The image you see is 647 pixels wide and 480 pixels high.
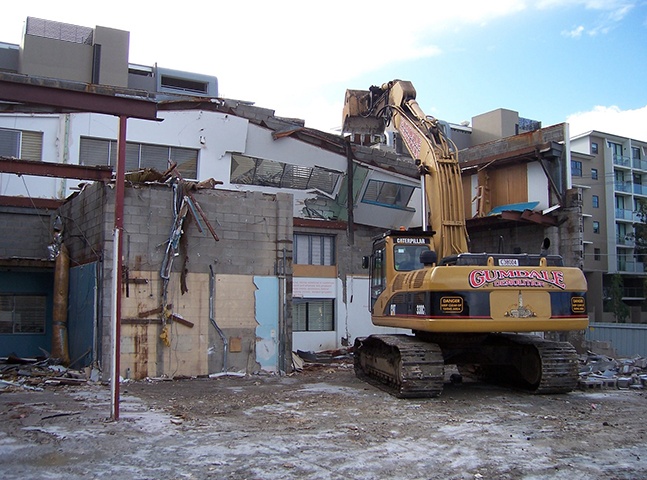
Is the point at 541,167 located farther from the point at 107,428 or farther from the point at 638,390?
the point at 107,428

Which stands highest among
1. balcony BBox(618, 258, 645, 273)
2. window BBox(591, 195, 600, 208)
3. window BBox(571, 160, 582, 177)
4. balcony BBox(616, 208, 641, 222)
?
window BBox(571, 160, 582, 177)

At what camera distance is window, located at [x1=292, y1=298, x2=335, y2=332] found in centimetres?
2328

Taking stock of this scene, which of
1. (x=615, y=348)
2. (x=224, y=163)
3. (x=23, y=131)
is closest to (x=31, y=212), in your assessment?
(x=23, y=131)

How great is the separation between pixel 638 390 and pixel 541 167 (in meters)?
9.85

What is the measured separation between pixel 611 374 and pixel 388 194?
12.6 meters

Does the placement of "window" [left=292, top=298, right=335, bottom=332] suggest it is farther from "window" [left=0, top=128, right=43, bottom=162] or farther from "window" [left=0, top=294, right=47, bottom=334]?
"window" [left=0, top=128, right=43, bottom=162]

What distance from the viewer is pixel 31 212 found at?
2023 centimetres

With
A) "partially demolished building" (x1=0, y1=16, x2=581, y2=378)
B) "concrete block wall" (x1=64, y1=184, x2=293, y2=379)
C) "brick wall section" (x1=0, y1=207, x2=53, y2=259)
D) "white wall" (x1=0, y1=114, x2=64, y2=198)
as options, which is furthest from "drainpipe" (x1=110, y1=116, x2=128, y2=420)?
"white wall" (x1=0, y1=114, x2=64, y2=198)

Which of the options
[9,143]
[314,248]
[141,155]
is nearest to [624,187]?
[314,248]

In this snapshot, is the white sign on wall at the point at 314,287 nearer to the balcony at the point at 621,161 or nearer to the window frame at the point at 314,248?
the window frame at the point at 314,248

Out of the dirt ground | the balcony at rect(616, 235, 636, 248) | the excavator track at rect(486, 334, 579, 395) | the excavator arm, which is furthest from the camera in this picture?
the balcony at rect(616, 235, 636, 248)

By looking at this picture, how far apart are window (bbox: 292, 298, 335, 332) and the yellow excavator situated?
23.5 feet

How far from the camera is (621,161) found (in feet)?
194

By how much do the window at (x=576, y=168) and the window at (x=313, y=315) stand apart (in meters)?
38.5
